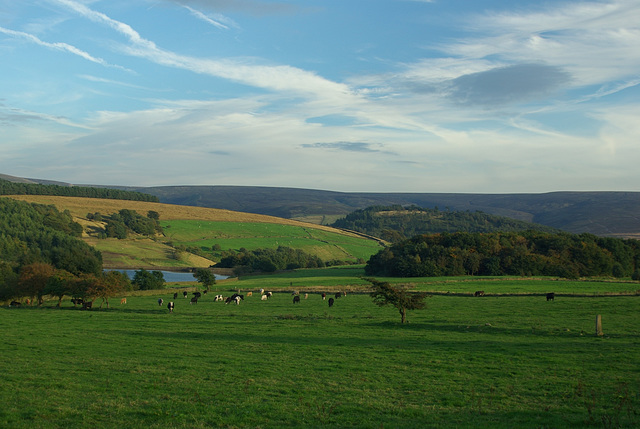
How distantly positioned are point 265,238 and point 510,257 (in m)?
79.3

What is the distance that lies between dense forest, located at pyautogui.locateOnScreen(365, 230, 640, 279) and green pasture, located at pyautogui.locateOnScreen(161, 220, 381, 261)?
4452cm

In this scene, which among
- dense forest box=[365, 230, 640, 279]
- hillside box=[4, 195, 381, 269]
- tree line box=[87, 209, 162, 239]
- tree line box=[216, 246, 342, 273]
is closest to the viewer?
dense forest box=[365, 230, 640, 279]

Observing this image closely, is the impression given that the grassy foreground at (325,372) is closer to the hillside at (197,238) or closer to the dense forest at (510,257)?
the dense forest at (510,257)

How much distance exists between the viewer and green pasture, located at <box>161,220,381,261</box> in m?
140

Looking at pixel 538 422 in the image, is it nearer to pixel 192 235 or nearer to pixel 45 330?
pixel 45 330

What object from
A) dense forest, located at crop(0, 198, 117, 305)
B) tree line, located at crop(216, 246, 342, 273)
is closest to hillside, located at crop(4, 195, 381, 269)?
tree line, located at crop(216, 246, 342, 273)

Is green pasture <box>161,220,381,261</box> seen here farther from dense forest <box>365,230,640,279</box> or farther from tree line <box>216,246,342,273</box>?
dense forest <box>365,230,640,279</box>

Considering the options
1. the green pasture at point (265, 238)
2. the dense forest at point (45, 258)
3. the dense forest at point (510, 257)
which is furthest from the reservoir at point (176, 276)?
the dense forest at point (510, 257)

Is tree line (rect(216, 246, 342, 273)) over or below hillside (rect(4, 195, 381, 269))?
below

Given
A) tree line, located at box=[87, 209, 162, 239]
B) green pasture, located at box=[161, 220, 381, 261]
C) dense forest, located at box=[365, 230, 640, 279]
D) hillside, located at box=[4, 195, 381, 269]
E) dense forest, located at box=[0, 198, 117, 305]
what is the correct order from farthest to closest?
1. green pasture, located at box=[161, 220, 381, 261]
2. tree line, located at box=[87, 209, 162, 239]
3. hillside, located at box=[4, 195, 381, 269]
4. dense forest, located at box=[365, 230, 640, 279]
5. dense forest, located at box=[0, 198, 117, 305]

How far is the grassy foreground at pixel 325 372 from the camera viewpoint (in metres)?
12.6

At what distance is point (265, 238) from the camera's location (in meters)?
151

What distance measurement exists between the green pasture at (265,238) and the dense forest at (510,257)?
146 feet

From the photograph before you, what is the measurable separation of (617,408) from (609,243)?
9490cm
